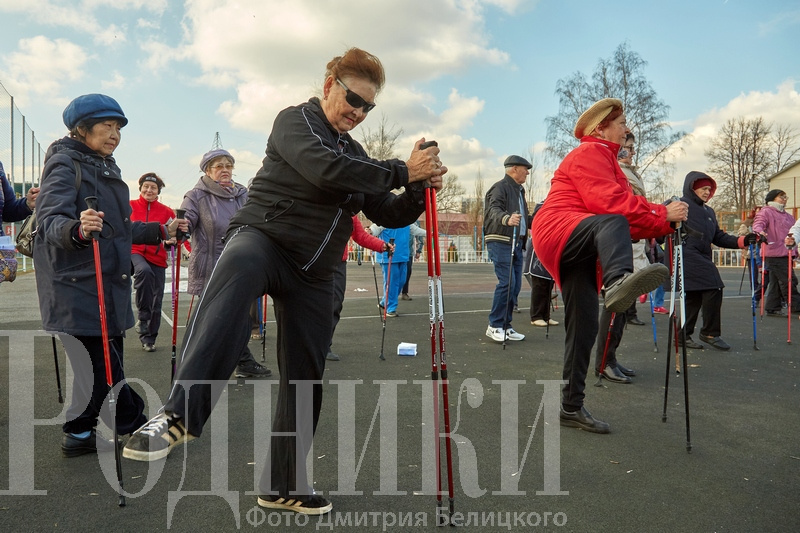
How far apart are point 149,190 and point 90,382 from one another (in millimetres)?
4391

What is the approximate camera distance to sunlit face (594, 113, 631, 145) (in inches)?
165

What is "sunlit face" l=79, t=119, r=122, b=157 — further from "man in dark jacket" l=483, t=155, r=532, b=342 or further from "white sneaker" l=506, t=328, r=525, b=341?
"white sneaker" l=506, t=328, r=525, b=341

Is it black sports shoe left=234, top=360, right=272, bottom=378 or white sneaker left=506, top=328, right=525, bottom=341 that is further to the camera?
white sneaker left=506, top=328, right=525, bottom=341

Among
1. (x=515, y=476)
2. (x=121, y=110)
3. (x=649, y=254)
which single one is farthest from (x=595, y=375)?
(x=121, y=110)

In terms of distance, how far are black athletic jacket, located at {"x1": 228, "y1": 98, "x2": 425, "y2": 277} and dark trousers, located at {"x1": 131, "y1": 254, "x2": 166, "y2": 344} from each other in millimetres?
5029

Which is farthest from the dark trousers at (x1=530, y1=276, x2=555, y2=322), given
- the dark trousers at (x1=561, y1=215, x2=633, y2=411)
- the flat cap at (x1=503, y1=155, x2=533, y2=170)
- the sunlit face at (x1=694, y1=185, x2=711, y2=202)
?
the dark trousers at (x1=561, y1=215, x2=633, y2=411)

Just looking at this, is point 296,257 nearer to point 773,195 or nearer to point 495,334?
point 495,334

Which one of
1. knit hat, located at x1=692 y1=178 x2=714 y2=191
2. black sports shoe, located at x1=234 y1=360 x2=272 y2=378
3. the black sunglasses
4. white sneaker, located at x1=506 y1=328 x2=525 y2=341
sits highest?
knit hat, located at x1=692 y1=178 x2=714 y2=191

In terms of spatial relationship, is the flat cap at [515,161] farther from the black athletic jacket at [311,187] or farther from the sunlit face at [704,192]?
the black athletic jacket at [311,187]

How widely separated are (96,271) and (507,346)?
526 cm

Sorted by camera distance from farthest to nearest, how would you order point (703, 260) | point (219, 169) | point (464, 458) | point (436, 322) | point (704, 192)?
1. point (703, 260)
2. point (704, 192)
3. point (219, 169)
4. point (464, 458)
5. point (436, 322)

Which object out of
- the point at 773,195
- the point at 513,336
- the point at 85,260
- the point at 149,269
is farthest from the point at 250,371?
the point at 773,195

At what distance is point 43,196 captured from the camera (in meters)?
3.37

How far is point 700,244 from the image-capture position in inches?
293
